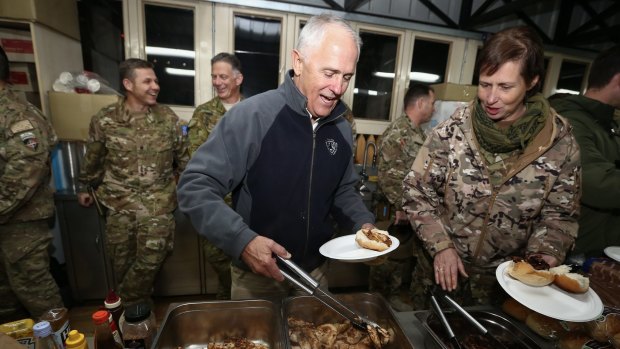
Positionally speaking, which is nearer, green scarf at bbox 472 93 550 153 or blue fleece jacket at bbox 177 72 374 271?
blue fleece jacket at bbox 177 72 374 271

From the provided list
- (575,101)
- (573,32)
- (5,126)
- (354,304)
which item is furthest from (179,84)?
(573,32)

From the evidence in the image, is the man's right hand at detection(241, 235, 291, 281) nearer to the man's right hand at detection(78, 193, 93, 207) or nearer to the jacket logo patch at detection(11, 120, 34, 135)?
the jacket logo patch at detection(11, 120, 34, 135)

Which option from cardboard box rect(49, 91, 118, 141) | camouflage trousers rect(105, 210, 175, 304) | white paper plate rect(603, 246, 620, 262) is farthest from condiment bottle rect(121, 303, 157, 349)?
cardboard box rect(49, 91, 118, 141)

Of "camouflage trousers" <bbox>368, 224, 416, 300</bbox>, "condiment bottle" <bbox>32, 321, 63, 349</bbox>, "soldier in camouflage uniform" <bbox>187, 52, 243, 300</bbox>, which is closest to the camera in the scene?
"condiment bottle" <bbox>32, 321, 63, 349</bbox>

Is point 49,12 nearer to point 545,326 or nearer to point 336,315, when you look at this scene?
point 336,315

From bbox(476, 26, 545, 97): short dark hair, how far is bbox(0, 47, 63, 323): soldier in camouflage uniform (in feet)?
9.14

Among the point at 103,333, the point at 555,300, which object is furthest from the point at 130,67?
the point at 555,300

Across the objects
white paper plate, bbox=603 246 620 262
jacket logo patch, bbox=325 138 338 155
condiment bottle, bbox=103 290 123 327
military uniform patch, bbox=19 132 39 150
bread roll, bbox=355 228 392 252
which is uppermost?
jacket logo patch, bbox=325 138 338 155

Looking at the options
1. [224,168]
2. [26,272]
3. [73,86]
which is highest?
[73,86]

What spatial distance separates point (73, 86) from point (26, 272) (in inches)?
65.9

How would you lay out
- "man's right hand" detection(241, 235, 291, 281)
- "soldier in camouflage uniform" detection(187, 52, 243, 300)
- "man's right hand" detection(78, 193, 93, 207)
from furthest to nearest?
"soldier in camouflage uniform" detection(187, 52, 243, 300) < "man's right hand" detection(78, 193, 93, 207) < "man's right hand" detection(241, 235, 291, 281)

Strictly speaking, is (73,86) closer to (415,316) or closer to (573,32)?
(415,316)

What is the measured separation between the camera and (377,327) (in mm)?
929

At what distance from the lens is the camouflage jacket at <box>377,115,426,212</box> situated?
2898mm
